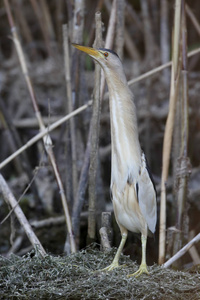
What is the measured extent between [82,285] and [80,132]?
1448 millimetres

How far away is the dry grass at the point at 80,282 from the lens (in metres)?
1.88

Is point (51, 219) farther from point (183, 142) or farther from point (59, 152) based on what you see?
point (183, 142)

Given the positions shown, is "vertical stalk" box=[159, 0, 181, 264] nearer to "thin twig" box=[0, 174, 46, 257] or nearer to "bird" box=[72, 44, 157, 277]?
"bird" box=[72, 44, 157, 277]

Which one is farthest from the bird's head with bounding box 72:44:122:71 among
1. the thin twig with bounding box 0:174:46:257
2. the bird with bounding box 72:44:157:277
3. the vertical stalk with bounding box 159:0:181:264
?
the thin twig with bounding box 0:174:46:257

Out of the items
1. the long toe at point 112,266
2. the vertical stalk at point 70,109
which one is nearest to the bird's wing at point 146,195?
the long toe at point 112,266

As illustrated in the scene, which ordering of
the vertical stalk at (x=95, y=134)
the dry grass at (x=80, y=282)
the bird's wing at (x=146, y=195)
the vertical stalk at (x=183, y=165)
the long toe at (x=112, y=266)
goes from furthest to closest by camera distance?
the vertical stalk at (x=183, y=165), the vertical stalk at (x=95, y=134), the bird's wing at (x=146, y=195), the long toe at (x=112, y=266), the dry grass at (x=80, y=282)

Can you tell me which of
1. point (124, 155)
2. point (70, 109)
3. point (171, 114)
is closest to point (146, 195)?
point (124, 155)

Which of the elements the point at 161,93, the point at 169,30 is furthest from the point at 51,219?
the point at 169,30

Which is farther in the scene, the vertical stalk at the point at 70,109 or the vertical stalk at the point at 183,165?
the vertical stalk at the point at 70,109

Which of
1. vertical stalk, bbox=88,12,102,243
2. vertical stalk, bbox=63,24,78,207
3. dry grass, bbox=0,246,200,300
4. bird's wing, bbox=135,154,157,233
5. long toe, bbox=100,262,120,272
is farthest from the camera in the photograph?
vertical stalk, bbox=63,24,78,207

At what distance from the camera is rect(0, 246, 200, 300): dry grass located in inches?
74.0

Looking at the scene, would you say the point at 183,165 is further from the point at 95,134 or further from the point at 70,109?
the point at 70,109

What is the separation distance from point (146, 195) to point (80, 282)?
0.60 meters

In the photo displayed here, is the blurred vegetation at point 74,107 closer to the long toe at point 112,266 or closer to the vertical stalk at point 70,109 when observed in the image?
the vertical stalk at point 70,109
